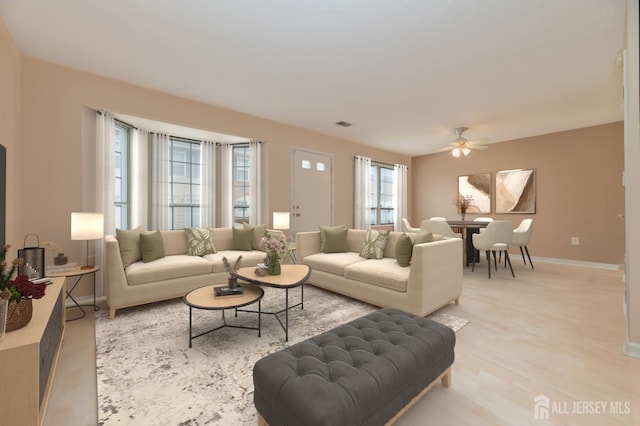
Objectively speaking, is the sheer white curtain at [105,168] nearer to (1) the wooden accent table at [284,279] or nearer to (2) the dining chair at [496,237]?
(1) the wooden accent table at [284,279]

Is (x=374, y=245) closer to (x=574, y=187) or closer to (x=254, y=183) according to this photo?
(x=254, y=183)

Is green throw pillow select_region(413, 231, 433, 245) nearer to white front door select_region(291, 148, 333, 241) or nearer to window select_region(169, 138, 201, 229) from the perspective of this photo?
white front door select_region(291, 148, 333, 241)

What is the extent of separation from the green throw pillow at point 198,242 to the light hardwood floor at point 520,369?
134 cm

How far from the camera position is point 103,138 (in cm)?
344

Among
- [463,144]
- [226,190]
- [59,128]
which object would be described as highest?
[463,144]

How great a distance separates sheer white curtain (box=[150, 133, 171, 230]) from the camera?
4.21 m

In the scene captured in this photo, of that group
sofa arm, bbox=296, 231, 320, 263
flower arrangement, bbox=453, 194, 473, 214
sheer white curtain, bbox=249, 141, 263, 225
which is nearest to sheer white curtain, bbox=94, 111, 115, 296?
sheer white curtain, bbox=249, 141, 263, 225

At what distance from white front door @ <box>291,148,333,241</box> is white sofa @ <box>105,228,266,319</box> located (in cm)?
165

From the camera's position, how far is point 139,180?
4.06 metres

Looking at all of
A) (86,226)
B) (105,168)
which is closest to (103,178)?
(105,168)

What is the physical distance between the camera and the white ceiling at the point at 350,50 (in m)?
2.26

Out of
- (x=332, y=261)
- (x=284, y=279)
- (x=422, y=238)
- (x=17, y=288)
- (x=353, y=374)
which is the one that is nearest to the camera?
(x=353, y=374)

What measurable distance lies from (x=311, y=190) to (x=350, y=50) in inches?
126

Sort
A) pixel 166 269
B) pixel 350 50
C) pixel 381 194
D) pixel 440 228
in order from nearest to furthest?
pixel 350 50, pixel 166 269, pixel 440 228, pixel 381 194
